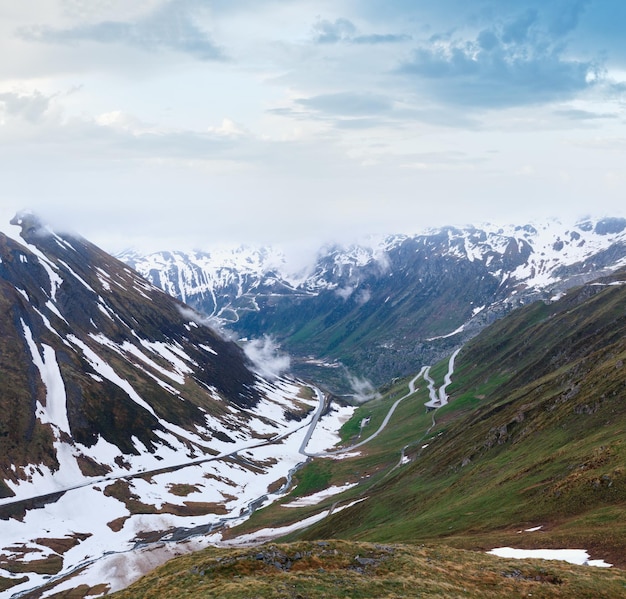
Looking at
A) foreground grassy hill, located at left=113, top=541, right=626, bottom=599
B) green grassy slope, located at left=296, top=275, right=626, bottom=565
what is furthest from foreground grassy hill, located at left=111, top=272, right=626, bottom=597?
green grassy slope, located at left=296, top=275, right=626, bottom=565

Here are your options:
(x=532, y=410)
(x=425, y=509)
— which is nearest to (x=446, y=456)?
(x=532, y=410)

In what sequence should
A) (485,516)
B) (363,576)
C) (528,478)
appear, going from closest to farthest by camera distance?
1. (363,576)
2. (485,516)
3. (528,478)

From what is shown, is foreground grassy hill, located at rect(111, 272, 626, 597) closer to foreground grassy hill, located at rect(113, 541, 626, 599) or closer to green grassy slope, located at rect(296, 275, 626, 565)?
foreground grassy hill, located at rect(113, 541, 626, 599)

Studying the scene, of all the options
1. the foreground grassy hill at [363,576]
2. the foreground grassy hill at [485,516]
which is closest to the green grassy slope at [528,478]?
the foreground grassy hill at [485,516]

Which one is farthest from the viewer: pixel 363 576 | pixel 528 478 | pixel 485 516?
pixel 528 478

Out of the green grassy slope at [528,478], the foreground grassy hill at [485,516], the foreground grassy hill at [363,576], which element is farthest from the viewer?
the green grassy slope at [528,478]

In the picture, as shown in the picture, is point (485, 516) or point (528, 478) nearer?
point (485, 516)

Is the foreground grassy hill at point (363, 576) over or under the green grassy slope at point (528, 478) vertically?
over

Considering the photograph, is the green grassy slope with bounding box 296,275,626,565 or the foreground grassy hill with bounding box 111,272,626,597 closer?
the foreground grassy hill with bounding box 111,272,626,597

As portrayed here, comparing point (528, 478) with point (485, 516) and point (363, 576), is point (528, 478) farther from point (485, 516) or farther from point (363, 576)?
point (363, 576)

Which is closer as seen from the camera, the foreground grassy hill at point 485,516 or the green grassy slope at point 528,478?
the foreground grassy hill at point 485,516

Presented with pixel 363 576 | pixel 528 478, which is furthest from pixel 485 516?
pixel 363 576

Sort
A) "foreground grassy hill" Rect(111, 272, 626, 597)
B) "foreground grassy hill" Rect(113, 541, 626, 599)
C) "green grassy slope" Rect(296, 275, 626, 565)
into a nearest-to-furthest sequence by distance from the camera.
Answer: "foreground grassy hill" Rect(113, 541, 626, 599) < "foreground grassy hill" Rect(111, 272, 626, 597) < "green grassy slope" Rect(296, 275, 626, 565)

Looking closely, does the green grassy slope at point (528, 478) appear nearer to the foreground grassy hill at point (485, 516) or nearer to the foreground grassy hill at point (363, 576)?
the foreground grassy hill at point (485, 516)
